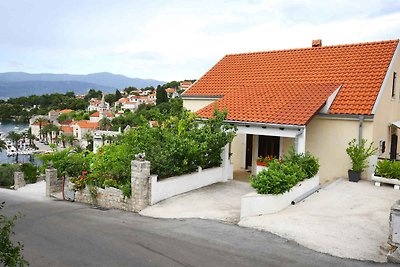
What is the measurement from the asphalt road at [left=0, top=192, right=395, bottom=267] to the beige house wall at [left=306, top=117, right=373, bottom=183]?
26.1ft

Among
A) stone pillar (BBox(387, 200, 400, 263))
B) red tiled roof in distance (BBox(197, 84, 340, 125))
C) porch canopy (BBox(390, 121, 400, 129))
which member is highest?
red tiled roof in distance (BBox(197, 84, 340, 125))

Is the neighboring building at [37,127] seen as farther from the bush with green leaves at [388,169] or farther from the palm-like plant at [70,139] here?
the bush with green leaves at [388,169]

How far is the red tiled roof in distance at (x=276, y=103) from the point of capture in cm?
1507

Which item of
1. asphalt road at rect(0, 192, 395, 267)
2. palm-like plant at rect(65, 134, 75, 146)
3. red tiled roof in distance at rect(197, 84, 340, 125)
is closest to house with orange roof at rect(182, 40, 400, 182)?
red tiled roof in distance at rect(197, 84, 340, 125)

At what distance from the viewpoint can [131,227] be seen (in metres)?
10.3

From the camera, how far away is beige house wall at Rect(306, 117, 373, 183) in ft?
51.7

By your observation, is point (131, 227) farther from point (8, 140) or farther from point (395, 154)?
point (8, 140)

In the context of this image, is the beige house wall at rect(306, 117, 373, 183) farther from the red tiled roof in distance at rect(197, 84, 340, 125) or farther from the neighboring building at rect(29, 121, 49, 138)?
the neighboring building at rect(29, 121, 49, 138)

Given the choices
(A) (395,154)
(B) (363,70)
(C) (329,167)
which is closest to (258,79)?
(B) (363,70)

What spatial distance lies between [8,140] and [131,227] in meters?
155

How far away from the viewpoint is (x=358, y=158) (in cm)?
1492

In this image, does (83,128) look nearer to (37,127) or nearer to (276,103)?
(37,127)

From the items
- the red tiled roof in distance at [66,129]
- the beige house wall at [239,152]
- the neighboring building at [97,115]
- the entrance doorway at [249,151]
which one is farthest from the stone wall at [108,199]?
the neighboring building at [97,115]

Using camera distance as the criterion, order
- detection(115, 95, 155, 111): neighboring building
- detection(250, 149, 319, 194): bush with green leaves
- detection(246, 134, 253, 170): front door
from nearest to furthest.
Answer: detection(250, 149, 319, 194): bush with green leaves → detection(246, 134, 253, 170): front door → detection(115, 95, 155, 111): neighboring building
